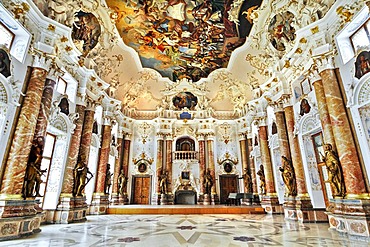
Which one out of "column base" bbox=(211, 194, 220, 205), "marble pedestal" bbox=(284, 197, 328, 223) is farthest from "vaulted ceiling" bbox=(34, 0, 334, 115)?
"column base" bbox=(211, 194, 220, 205)

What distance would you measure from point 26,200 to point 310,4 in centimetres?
1293

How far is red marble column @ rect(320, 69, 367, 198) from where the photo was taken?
6.97 metres

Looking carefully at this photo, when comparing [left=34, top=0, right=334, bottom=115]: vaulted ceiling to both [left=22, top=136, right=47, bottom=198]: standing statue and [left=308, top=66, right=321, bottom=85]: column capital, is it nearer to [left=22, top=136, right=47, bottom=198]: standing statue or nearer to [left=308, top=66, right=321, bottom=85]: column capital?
[left=308, top=66, right=321, bottom=85]: column capital

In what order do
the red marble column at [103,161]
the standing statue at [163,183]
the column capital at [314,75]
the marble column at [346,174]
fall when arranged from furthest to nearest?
1. the standing statue at [163,183]
2. the red marble column at [103,161]
3. the column capital at [314,75]
4. the marble column at [346,174]

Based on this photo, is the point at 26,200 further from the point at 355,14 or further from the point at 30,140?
the point at 355,14

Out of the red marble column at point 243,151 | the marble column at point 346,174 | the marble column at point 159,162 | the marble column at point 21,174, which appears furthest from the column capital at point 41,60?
the red marble column at point 243,151

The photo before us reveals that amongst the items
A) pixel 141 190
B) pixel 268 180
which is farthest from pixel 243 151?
pixel 141 190

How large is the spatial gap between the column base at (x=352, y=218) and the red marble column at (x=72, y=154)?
10750 millimetres

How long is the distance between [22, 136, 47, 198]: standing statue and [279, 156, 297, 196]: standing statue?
10.7m

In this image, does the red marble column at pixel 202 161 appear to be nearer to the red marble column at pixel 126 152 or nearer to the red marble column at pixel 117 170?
the red marble column at pixel 126 152

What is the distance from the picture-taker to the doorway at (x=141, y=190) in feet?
59.3

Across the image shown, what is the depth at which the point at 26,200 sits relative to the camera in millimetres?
6953

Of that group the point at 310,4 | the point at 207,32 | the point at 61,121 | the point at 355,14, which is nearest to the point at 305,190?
the point at 355,14

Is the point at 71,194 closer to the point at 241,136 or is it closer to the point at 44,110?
the point at 44,110
